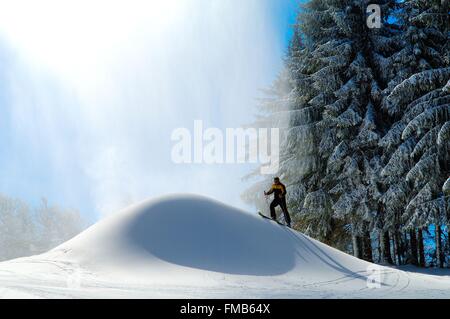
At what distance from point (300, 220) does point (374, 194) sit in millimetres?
3342

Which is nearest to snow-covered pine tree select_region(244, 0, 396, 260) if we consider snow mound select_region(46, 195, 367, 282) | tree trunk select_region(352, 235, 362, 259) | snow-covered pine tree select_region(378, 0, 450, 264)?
tree trunk select_region(352, 235, 362, 259)

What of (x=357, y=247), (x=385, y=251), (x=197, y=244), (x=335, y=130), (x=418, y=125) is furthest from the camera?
(x=335, y=130)

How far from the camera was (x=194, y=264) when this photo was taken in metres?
6.33

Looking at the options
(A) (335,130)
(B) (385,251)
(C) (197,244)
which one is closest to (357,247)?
(B) (385,251)

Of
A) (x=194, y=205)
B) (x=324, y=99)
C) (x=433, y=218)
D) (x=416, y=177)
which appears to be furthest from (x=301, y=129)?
(x=194, y=205)

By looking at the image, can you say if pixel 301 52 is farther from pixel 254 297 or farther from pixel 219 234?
pixel 254 297

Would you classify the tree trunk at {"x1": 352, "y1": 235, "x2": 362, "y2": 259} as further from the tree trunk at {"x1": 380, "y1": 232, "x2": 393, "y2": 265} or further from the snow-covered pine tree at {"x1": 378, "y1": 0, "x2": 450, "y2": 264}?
the snow-covered pine tree at {"x1": 378, "y1": 0, "x2": 450, "y2": 264}

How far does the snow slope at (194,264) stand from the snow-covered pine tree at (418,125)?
4.84 metres

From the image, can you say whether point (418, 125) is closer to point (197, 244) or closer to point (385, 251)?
point (385, 251)

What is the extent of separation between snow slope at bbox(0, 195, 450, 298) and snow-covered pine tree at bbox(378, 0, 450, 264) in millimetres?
4843

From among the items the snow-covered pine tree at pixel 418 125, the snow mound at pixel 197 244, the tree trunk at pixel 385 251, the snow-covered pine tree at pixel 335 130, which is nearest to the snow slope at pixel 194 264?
the snow mound at pixel 197 244

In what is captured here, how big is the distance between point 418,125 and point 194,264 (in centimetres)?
856

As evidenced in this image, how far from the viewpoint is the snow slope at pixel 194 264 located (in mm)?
4973

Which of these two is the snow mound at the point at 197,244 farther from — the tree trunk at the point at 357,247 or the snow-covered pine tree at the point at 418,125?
the tree trunk at the point at 357,247
